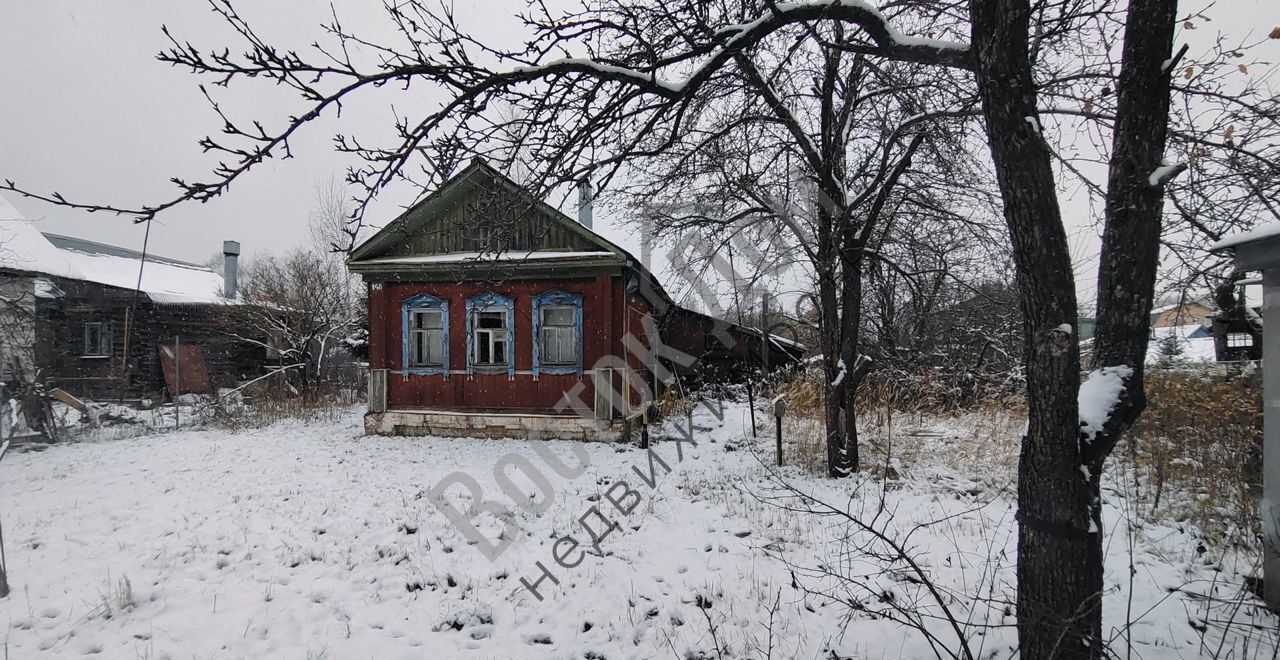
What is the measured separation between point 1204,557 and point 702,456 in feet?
18.1

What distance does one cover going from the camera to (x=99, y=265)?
62.4 feet

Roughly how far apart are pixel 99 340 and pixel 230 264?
21.3ft

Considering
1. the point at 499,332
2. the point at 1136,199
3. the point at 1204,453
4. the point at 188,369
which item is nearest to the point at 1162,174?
the point at 1136,199

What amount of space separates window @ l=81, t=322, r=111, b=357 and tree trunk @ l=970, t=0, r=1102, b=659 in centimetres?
2316

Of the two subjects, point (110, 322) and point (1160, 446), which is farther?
point (110, 322)

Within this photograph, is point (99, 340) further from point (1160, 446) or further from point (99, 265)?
point (1160, 446)

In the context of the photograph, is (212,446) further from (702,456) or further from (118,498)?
(702,456)

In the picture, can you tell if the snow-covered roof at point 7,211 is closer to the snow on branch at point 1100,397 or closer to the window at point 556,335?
the window at point 556,335

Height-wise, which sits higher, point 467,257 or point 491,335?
point 467,257

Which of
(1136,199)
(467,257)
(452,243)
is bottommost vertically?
(1136,199)

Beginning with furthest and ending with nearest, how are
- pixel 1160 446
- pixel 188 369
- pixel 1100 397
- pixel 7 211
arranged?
pixel 188 369, pixel 7 211, pixel 1160 446, pixel 1100 397

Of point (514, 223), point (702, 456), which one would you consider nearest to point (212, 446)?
point (702, 456)

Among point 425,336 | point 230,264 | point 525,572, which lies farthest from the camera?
point 230,264

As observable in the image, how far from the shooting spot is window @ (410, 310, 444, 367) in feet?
34.9
